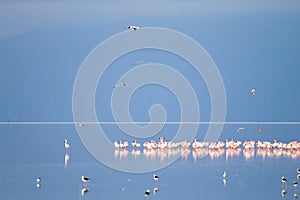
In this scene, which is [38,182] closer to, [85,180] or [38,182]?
[38,182]

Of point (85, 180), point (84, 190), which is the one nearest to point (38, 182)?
point (85, 180)

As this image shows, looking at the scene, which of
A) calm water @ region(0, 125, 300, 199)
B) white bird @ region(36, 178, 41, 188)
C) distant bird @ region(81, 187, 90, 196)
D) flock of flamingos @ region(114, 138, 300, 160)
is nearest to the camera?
calm water @ region(0, 125, 300, 199)

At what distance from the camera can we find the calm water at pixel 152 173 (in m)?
12.7

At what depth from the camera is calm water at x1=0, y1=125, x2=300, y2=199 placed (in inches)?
499

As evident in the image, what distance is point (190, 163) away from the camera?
17.0m

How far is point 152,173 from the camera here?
50.2 feet

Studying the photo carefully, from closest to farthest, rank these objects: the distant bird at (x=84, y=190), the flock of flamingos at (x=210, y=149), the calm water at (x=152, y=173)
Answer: the calm water at (x=152, y=173) → the distant bird at (x=84, y=190) → the flock of flamingos at (x=210, y=149)

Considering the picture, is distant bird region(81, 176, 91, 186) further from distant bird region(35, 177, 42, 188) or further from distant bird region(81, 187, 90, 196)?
distant bird region(35, 177, 42, 188)

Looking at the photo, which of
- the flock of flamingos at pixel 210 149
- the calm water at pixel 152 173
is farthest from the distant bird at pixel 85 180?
the flock of flamingos at pixel 210 149

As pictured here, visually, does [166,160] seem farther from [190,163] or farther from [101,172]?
[101,172]

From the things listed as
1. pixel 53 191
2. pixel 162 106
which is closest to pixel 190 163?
pixel 53 191

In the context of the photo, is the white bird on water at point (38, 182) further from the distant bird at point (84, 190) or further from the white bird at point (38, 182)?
the distant bird at point (84, 190)

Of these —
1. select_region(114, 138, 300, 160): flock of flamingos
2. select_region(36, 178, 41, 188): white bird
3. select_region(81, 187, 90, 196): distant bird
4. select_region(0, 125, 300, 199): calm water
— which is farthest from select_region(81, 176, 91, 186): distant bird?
select_region(114, 138, 300, 160): flock of flamingos

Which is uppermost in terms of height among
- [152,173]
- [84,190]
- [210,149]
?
[210,149]
